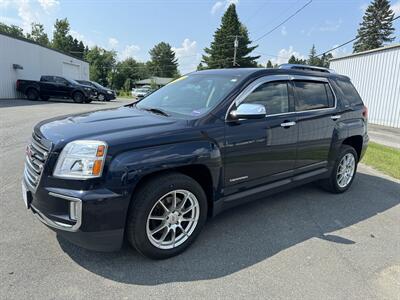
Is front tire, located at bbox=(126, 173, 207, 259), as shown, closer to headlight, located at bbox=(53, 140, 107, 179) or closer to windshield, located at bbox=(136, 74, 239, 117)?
headlight, located at bbox=(53, 140, 107, 179)

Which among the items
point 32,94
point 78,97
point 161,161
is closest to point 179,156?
point 161,161

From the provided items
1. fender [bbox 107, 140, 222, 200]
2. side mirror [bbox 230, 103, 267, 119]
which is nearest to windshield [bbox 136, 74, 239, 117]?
side mirror [bbox 230, 103, 267, 119]

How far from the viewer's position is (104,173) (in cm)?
254

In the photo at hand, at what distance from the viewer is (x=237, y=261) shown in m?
3.02

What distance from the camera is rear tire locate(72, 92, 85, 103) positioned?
71.7 ft

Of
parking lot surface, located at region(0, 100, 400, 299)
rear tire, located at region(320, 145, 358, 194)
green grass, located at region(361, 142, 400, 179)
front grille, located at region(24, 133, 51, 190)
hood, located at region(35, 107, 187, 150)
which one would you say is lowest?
parking lot surface, located at region(0, 100, 400, 299)

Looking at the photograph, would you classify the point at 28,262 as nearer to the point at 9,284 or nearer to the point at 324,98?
the point at 9,284

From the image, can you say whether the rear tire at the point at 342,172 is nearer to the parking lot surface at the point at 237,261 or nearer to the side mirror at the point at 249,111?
the parking lot surface at the point at 237,261

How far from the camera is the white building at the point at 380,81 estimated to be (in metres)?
16.1

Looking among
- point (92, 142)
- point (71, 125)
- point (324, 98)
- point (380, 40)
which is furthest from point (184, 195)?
point (380, 40)

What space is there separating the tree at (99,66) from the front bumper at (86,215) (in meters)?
71.1

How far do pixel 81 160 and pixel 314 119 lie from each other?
317 centimetres

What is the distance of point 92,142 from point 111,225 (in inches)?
28.4

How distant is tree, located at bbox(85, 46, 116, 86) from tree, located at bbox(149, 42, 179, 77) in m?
21.0
